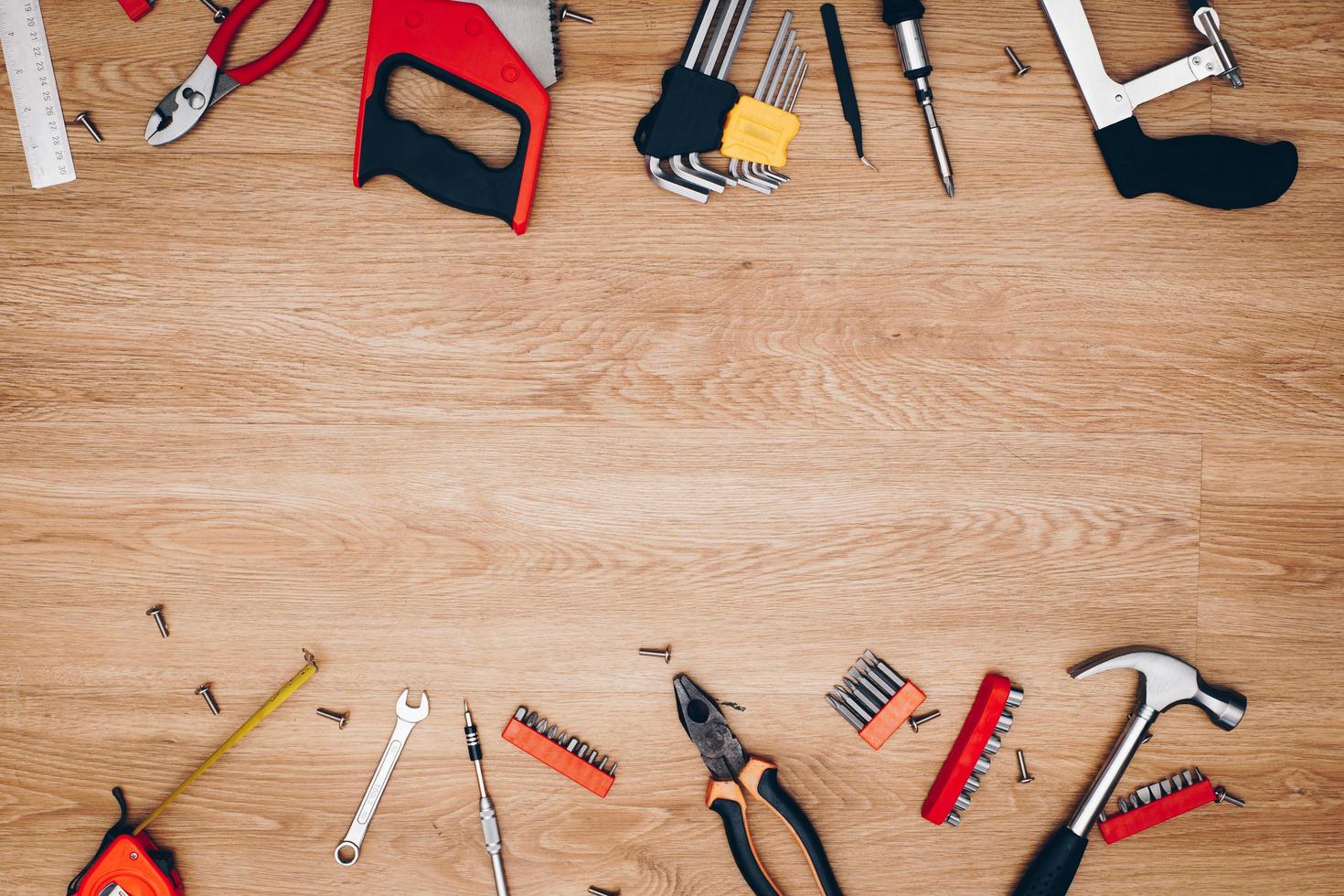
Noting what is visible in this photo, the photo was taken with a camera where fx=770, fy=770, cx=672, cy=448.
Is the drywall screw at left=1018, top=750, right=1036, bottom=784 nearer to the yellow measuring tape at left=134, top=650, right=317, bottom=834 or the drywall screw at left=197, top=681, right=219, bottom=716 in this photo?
the yellow measuring tape at left=134, top=650, right=317, bottom=834

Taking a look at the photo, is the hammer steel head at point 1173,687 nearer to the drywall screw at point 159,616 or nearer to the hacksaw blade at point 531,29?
the hacksaw blade at point 531,29

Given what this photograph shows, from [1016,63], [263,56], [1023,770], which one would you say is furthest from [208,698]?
[1016,63]

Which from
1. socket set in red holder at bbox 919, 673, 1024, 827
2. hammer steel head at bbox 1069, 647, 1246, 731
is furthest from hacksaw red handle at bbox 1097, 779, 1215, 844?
socket set in red holder at bbox 919, 673, 1024, 827

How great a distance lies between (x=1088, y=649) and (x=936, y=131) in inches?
38.5

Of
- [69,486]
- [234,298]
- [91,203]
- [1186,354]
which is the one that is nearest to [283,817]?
[69,486]

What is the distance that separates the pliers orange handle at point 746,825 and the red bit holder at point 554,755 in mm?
211

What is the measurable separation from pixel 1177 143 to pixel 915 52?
0.49 meters

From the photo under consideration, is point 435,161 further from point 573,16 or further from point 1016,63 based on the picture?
point 1016,63

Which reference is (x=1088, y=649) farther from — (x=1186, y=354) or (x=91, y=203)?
(x=91, y=203)

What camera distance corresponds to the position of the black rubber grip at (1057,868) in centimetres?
139

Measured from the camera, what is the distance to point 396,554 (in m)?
1.43

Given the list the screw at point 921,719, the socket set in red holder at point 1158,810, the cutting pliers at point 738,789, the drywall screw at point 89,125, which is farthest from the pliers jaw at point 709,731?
the drywall screw at point 89,125

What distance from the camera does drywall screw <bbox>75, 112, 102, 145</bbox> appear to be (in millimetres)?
1390

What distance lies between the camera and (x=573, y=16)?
1.36 meters
